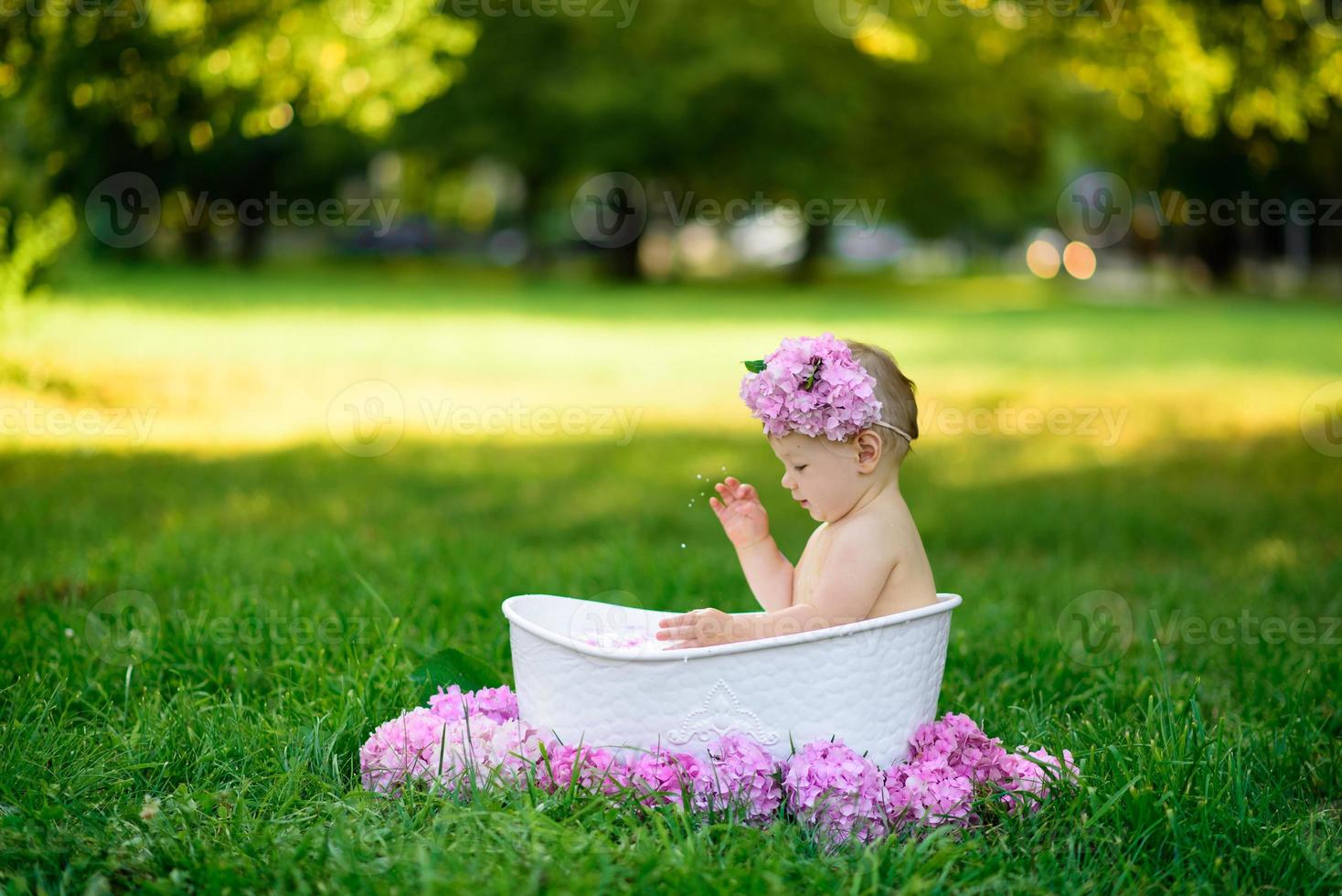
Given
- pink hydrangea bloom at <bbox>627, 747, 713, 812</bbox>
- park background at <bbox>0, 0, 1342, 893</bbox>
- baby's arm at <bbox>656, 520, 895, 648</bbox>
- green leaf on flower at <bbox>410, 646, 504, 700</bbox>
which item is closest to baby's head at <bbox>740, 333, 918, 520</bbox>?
baby's arm at <bbox>656, 520, 895, 648</bbox>

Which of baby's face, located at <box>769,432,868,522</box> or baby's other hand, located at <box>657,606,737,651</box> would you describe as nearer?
baby's other hand, located at <box>657,606,737,651</box>

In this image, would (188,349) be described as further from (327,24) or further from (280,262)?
(280,262)

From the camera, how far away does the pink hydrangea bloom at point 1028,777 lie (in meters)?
2.58

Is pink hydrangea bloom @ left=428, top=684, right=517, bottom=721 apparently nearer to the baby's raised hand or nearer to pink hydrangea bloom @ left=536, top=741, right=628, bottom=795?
pink hydrangea bloom @ left=536, top=741, right=628, bottom=795

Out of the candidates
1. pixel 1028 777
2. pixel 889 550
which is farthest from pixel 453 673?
pixel 1028 777

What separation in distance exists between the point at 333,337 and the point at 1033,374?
7967mm

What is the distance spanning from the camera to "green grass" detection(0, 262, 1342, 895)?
2305mm

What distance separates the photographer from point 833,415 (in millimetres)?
2648

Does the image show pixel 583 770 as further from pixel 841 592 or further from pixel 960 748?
pixel 960 748

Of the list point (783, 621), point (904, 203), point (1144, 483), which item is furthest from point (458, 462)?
point (904, 203)

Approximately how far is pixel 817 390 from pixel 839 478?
0.74 feet

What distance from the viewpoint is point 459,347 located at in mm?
Result: 14086

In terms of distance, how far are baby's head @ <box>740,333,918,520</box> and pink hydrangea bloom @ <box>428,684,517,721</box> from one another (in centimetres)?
85

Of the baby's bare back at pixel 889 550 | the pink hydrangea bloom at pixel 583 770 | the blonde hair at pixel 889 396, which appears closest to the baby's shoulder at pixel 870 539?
the baby's bare back at pixel 889 550
